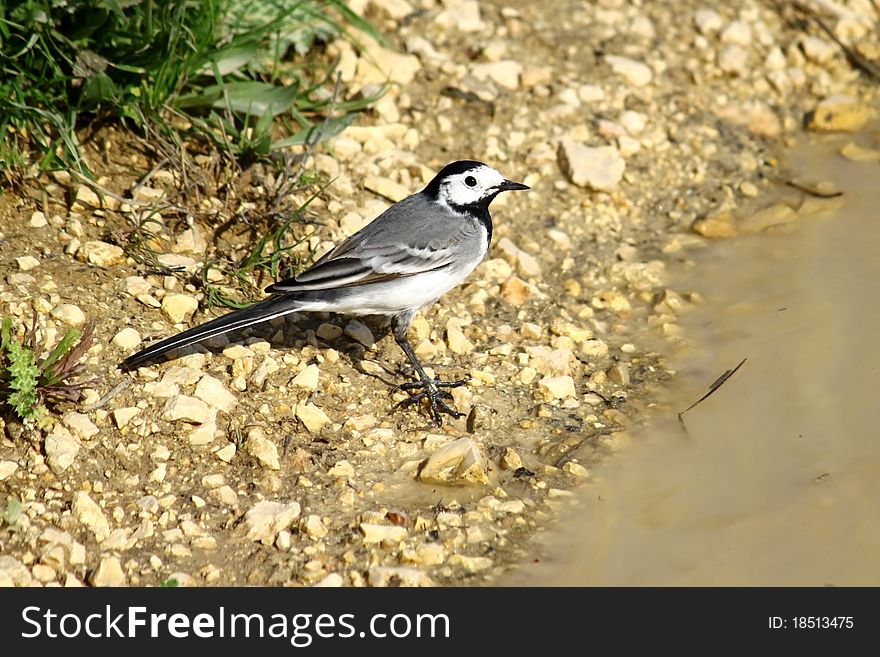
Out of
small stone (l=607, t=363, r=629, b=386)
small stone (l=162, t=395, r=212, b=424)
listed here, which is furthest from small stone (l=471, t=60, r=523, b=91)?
small stone (l=162, t=395, r=212, b=424)

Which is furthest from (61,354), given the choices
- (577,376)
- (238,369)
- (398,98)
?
(398,98)

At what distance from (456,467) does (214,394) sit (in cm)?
122

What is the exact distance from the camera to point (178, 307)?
5559 mm

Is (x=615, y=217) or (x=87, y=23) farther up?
(x=87, y=23)

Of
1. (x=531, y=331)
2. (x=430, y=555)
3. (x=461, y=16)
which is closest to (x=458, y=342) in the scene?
(x=531, y=331)

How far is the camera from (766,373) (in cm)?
552

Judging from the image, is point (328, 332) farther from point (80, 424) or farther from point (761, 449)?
point (761, 449)

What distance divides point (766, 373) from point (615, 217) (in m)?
1.80

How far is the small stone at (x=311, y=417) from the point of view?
202 inches

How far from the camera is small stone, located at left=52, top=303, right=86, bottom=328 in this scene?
520cm

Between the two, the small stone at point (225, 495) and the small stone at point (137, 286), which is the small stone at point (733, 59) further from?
the small stone at point (225, 495)

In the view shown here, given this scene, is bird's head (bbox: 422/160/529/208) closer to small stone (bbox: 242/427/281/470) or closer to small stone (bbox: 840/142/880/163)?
small stone (bbox: 242/427/281/470)

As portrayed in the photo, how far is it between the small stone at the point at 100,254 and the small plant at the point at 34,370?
0.71 m

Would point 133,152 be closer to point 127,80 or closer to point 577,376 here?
point 127,80
